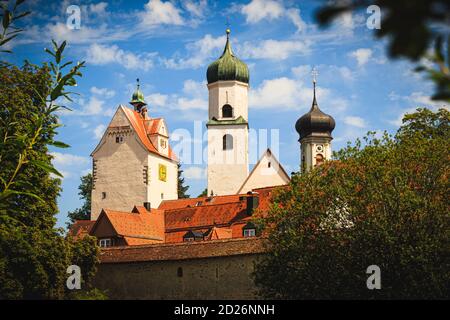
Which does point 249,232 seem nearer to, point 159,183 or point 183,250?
point 183,250

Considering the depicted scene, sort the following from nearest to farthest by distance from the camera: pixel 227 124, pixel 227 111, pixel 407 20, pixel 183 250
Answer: pixel 407 20, pixel 183 250, pixel 227 124, pixel 227 111

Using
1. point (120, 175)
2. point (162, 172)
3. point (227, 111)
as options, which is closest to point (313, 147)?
point (227, 111)

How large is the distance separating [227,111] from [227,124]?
5.35ft

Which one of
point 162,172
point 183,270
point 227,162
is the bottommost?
point 183,270

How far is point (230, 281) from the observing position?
35.6 metres

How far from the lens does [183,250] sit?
1468 inches

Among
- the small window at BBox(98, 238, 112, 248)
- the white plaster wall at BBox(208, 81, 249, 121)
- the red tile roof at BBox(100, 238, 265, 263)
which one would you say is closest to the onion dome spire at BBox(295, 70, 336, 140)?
the white plaster wall at BBox(208, 81, 249, 121)

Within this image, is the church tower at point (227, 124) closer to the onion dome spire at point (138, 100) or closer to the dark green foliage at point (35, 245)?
the onion dome spire at point (138, 100)

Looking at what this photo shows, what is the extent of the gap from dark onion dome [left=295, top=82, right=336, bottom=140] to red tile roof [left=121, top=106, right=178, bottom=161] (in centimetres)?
1860

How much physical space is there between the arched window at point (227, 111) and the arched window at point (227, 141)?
2327 mm

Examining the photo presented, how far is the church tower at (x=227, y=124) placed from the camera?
73438 mm

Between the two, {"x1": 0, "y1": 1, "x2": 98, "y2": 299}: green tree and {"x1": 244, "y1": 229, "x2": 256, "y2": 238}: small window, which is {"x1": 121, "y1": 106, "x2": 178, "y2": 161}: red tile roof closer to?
{"x1": 244, "y1": 229, "x2": 256, "y2": 238}: small window
